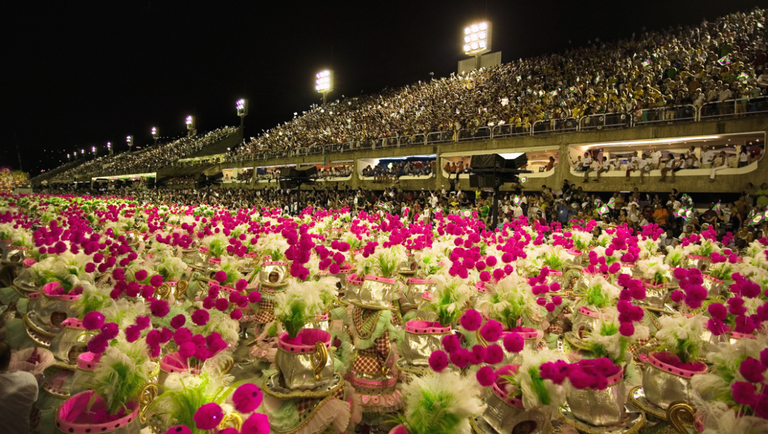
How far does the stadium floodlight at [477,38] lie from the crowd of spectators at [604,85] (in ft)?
18.8

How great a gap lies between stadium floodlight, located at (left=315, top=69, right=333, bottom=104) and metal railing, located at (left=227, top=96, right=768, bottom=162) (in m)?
31.4

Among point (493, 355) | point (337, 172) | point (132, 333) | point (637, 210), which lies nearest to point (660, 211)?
point (637, 210)

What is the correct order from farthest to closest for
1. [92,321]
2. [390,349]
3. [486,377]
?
[390,349]
[92,321]
[486,377]

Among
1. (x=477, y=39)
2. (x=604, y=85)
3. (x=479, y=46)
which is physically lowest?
(x=604, y=85)

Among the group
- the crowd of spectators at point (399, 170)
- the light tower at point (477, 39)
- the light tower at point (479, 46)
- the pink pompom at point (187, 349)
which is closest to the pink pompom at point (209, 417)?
the pink pompom at point (187, 349)

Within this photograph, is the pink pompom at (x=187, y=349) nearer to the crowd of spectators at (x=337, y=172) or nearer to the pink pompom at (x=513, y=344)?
the pink pompom at (x=513, y=344)

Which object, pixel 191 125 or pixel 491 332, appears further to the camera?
pixel 191 125

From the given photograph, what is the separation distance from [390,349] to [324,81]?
5707 centimetres

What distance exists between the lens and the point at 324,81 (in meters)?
56.8

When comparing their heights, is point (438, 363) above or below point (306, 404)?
above

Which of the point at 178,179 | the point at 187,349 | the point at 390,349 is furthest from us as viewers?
the point at 178,179

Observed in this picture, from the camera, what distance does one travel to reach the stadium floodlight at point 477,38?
39.4 metres

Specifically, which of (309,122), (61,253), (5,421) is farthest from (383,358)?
(309,122)

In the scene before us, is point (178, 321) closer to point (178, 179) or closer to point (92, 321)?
point (92, 321)
